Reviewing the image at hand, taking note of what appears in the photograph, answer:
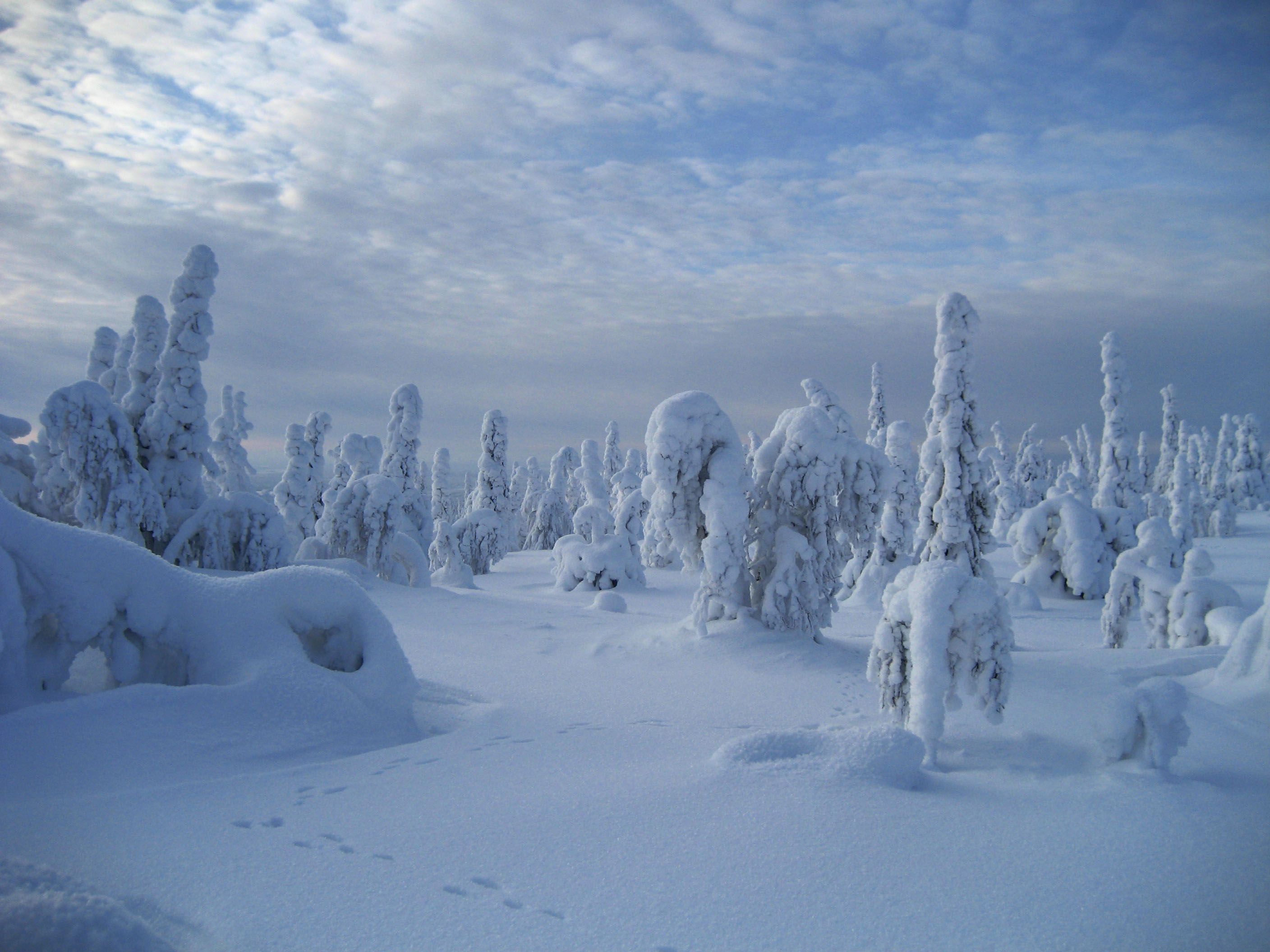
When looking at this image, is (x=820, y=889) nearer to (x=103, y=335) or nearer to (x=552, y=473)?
(x=103, y=335)

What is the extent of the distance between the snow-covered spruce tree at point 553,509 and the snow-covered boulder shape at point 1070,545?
96.1 feet

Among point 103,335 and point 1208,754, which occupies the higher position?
point 103,335

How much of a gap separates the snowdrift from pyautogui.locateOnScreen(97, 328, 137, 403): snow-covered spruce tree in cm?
1687

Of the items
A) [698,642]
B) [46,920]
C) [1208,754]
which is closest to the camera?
[46,920]

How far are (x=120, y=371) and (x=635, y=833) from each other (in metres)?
25.6

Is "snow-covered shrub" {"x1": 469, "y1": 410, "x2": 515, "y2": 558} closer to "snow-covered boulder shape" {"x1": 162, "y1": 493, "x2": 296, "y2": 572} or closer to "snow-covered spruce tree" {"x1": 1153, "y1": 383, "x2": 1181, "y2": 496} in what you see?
"snow-covered boulder shape" {"x1": 162, "y1": 493, "x2": 296, "y2": 572}

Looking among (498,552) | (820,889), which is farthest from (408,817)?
(498,552)

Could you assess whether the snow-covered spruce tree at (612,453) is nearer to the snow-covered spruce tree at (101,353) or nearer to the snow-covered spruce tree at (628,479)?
the snow-covered spruce tree at (628,479)

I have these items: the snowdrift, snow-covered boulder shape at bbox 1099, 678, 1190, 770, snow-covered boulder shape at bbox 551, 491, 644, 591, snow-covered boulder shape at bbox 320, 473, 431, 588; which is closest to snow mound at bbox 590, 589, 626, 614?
snow-covered boulder shape at bbox 320, 473, 431, 588

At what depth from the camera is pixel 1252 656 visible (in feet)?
25.1

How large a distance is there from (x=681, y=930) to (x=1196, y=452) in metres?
63.1

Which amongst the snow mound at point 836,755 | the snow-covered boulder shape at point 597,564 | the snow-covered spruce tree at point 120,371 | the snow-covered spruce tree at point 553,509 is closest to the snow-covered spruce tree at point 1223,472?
the snow-covered boulder shape at point 597,564

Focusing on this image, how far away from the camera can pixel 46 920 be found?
221cm

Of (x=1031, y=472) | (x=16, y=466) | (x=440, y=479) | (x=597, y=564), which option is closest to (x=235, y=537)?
(x=16, y=466)
